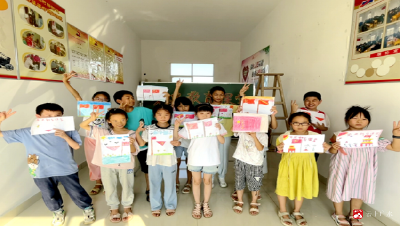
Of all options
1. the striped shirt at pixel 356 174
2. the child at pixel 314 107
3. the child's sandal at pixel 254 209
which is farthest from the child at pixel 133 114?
the striped shirt at pixel 356 174

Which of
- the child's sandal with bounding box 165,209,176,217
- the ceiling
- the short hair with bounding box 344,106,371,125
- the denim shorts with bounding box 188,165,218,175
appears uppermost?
the ceiling

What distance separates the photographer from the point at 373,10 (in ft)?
6.29

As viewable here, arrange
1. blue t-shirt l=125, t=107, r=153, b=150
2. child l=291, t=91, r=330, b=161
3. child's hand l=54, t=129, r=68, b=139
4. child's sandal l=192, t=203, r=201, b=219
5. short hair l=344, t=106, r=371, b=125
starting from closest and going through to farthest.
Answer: child's hand l=54, t=129, r=68, b=139 < short hair l=344, t=106, r=371, b=125 < child's sandal l=192, t=203, r=201, b=219 < blue t-shirt l=125, t=107, r=153, b=150 < child l=291, t=91, r=330, b=161

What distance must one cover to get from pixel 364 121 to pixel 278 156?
7.23ft

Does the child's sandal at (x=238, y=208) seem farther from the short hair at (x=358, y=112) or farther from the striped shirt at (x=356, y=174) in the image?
the short hair at (x=358, y=112)

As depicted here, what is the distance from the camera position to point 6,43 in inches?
69.6

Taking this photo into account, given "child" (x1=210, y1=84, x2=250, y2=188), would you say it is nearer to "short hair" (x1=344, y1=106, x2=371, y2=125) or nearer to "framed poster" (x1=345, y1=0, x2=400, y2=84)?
"short hair" (x1=344, y1=106, x2=371, y2=125)

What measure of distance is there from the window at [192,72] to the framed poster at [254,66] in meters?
1.15

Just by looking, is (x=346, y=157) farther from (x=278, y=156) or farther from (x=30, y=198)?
(x=30, y=198)

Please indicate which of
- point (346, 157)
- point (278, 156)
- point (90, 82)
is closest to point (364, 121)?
point (346, 157)

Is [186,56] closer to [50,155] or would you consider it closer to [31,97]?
[31,97]

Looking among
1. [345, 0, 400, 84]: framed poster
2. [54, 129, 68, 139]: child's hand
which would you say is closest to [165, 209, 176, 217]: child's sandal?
[54, 129, 68, 139]: child's hand

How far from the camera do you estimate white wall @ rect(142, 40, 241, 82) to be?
6434 mm

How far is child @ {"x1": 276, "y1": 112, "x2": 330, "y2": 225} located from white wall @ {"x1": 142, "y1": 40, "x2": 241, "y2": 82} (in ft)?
16.8
